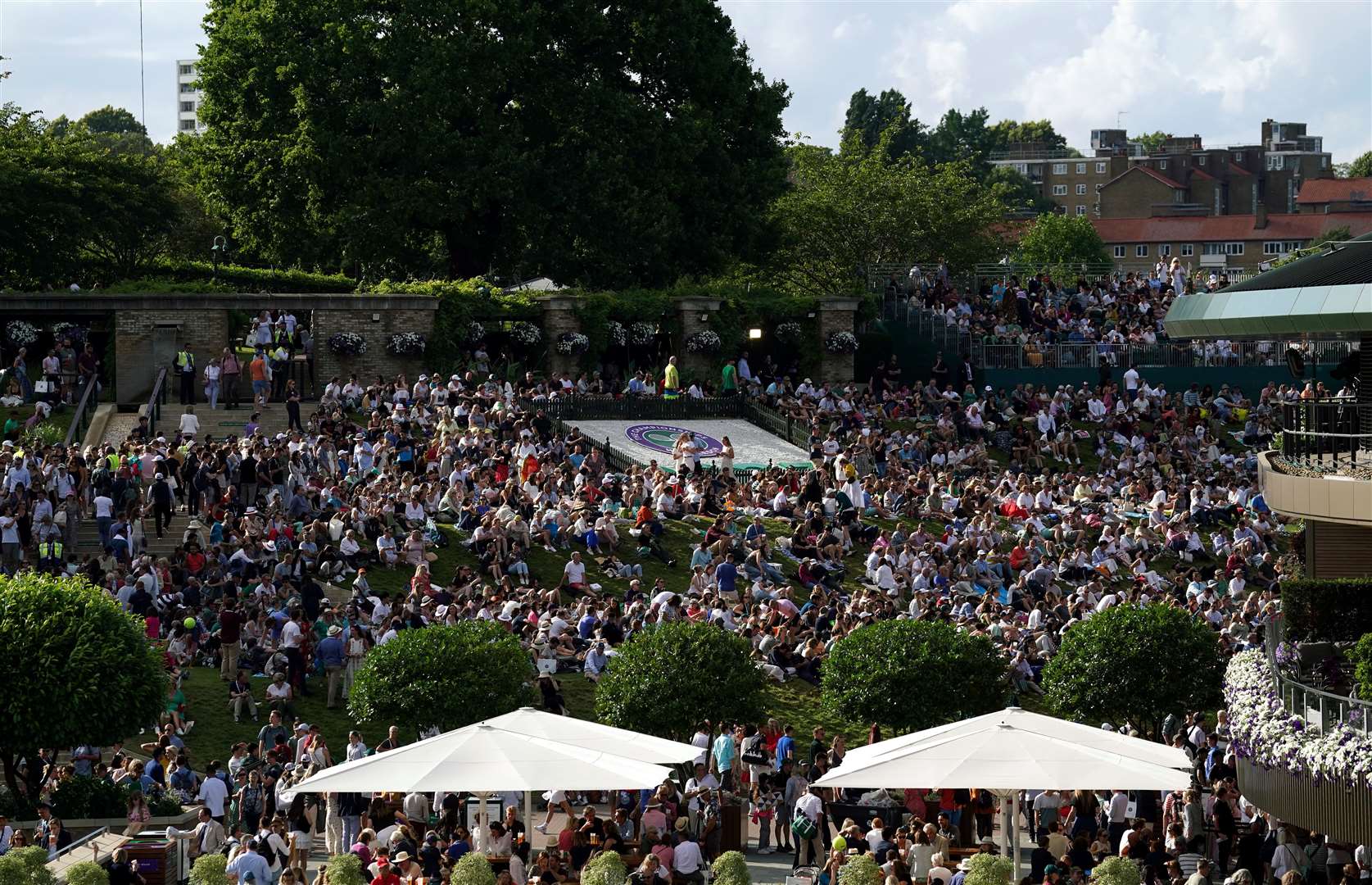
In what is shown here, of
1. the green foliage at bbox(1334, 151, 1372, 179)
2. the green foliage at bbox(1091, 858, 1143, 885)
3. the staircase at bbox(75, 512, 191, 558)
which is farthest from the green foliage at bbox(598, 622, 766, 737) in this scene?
the green foliage at bbox(1334, 151, 1372, 179)

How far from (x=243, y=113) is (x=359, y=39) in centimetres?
449

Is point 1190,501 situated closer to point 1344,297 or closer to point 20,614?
point 1344,297

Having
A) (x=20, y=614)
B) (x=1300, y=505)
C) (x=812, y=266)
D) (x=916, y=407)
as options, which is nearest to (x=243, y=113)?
(x=916, y=407)

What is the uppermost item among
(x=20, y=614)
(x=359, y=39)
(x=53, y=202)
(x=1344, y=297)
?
(x=359, y=39)

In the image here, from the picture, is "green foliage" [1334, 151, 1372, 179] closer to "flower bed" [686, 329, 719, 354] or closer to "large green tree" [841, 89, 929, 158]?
"large green tree" [841, 89, 929, 158]

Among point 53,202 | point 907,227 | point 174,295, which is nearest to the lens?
point 174,295

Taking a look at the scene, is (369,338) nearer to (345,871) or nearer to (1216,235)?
A: (345,871)

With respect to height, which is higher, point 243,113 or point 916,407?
point 243,113

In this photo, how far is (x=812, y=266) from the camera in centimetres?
7081

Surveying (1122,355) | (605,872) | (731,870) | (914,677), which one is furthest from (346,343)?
(731,870)

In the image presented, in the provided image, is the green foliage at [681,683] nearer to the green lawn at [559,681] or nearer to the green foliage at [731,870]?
the green lawn at [559,681]

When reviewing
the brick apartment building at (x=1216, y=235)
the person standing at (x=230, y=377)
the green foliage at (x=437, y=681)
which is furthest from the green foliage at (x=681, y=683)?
the brick apartment building at (x=1216, y=235)

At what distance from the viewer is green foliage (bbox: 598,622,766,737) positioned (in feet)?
81.7

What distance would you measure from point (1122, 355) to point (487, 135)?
16703mm
